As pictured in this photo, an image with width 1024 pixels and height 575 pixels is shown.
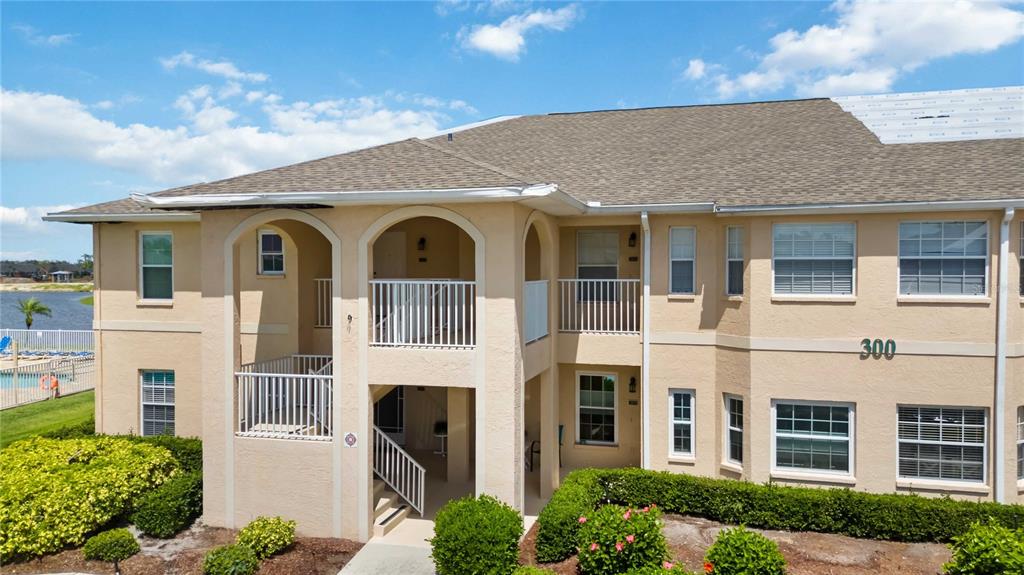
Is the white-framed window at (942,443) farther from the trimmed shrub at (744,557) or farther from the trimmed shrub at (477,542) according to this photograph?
the trimmed shrub at (477,542)

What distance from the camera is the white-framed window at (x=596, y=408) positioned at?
14.3 metres

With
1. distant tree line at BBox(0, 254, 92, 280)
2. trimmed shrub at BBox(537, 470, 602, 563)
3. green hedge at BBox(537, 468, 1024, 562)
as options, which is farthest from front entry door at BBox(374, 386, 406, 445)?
distant tree line at BBox(0, 254, 92, 280)

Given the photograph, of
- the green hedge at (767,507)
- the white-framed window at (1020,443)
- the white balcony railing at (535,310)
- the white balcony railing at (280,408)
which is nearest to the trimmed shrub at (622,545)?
the green hedge at (767,507)

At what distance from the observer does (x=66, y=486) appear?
33.3 ft

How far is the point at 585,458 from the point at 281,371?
23.0 ft

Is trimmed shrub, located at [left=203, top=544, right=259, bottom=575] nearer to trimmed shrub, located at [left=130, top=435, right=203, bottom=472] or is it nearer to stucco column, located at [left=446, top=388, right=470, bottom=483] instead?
trimmed shrub, located at [left=130, top=435, right=203, bottom=472]

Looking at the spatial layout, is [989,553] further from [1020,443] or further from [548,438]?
[548,438]

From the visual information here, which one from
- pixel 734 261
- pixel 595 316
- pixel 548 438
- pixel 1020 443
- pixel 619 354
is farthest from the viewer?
pixel 595 316

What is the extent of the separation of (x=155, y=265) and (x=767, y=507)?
14251 millimetres

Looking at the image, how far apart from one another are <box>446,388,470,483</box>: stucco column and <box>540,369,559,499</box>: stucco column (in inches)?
80.7

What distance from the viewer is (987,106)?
46.4 feet

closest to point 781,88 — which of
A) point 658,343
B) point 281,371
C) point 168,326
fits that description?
point 658,343

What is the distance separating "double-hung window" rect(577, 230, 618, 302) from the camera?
13859 millimetres

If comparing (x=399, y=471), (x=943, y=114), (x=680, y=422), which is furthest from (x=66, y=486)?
(x=943, y=114)
